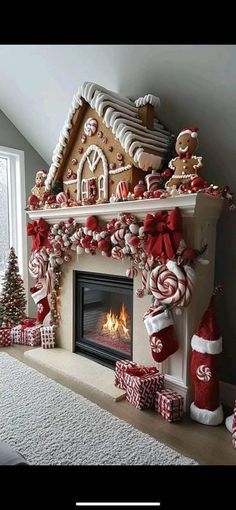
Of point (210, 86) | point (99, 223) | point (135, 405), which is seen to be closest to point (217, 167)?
point (210, 86)

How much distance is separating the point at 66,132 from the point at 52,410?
230 centimetres

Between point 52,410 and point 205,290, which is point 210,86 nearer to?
point 205,290

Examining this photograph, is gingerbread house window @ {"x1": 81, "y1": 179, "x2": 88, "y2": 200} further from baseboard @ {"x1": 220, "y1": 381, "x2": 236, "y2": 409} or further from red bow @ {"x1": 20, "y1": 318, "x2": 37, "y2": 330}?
baseboard @ {"x1": 220, "y1": 381, "x2": 236, "y2": 409}

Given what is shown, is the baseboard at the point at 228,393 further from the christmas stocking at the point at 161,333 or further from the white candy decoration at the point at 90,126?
the white candy decoration at the point at 90,126

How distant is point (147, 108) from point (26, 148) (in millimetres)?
2129

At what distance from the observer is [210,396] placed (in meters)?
2.01

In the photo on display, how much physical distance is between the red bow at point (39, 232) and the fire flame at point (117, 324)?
0.97 meters

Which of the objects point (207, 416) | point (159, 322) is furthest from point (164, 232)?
point (207, 416)

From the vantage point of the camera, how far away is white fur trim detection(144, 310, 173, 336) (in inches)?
82.9

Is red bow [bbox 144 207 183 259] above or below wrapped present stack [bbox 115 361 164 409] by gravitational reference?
above

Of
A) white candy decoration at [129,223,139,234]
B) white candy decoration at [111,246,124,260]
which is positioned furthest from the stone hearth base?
white candy decoration at [129,223,139,234]

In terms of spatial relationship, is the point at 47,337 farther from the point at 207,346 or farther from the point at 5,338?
the point at 207,346

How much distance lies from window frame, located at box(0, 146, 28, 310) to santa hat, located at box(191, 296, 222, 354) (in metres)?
2.70
